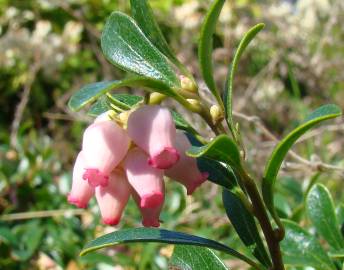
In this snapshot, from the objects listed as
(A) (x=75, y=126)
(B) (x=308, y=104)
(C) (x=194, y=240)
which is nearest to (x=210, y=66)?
(C) (x=194, y=240)

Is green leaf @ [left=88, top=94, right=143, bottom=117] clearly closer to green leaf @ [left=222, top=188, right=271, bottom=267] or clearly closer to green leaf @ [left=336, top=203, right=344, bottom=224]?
green leaf @ [left=222, top=188, right=271, bottom=267]

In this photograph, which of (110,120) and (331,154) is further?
(331,154)

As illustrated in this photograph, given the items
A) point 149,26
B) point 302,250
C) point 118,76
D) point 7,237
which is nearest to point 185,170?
point 149,26

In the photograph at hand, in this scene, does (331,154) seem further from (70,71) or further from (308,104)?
(70,71)

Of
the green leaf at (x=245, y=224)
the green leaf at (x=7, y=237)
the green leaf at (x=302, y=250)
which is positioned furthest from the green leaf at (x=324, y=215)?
the green leaf at (x=7, y=237)

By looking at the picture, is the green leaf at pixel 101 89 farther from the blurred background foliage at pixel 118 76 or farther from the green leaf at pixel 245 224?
the blurred background foliage at pixel 118 76

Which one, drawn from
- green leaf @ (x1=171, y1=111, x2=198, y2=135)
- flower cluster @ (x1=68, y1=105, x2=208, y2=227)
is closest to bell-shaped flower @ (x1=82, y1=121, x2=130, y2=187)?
flower cluster @ (x1=68, y1=105, x2=208, y2=227)
